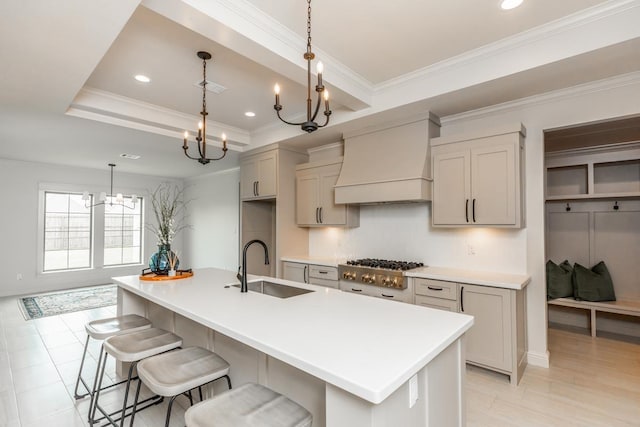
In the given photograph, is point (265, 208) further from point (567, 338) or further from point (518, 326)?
point (567, 338)

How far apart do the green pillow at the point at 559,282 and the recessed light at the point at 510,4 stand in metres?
3.32

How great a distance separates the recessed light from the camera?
2.05 m

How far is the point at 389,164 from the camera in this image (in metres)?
3.57

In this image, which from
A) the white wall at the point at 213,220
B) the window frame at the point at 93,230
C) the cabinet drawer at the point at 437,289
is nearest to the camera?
the cabinet drawer at the point at 437,289

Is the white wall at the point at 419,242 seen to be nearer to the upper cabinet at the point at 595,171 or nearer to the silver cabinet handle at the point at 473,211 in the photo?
the silver cabinet handle at the point at 473,211

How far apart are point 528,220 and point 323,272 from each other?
235 cm

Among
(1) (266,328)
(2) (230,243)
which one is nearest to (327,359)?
(1) (266,328)

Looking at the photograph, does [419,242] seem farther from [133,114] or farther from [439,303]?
[133,114]

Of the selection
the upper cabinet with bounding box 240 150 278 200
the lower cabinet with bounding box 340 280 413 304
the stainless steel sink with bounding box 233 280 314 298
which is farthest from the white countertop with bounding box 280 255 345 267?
the stainless steel sink with bounding box 233 280 314 298

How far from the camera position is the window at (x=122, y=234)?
24.5ft

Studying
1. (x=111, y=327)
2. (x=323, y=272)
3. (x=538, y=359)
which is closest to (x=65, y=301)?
(x=111, y=327)

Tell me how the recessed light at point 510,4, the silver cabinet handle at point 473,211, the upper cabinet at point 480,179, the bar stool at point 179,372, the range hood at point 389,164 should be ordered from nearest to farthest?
the bar stool at point 179,372
the recessed light at point 510,4
the upper cabinet at point 480,179
the silver cabinet handle at point 473,211
the range hood at point 389,164

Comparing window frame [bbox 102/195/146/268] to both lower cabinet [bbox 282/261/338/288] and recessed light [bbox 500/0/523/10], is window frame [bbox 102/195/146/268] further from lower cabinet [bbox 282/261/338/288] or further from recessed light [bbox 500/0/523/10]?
recessed light [bbox 500/0/523/10]

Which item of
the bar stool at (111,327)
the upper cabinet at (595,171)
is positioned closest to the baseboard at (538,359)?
the upper cabinet at (595,171)
